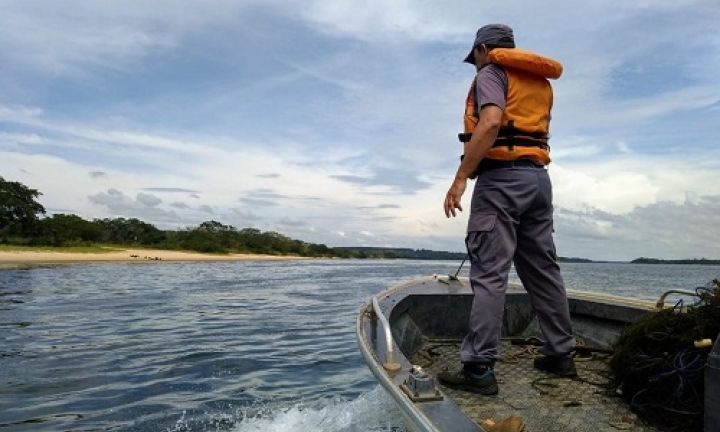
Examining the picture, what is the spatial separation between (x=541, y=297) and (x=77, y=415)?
4.27m

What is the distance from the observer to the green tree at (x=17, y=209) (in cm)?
4853

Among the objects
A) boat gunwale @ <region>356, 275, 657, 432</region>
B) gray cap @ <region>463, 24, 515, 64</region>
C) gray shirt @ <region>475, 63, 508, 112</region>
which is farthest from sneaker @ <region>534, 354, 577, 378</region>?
gray cap @ <region>463, 24, 515, 64</region>

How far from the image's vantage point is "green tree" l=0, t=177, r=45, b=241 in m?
48.5

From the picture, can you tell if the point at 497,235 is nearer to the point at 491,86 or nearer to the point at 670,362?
the point at 491,86

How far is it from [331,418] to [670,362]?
3136 millimetres

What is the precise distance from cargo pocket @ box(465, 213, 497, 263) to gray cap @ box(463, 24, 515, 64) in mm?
1095

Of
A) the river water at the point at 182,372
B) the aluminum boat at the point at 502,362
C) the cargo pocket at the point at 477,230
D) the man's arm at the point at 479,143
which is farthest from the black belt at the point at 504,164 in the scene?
the river water at the point at 182,372

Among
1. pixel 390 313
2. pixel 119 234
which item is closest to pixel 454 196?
pixel 390 313

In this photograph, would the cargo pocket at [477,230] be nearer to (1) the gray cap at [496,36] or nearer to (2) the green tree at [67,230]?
(1) the gray cap at [496,36]

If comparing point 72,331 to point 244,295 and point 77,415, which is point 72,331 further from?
point 244,295

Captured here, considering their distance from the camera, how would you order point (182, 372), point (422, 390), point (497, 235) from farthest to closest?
point (182, 372), point (497, 235), point (422, 390)

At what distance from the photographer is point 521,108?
3.30 meters

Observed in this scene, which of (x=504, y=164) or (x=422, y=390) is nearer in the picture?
(x=422, y=390)

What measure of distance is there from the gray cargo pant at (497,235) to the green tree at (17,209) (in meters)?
55.0
